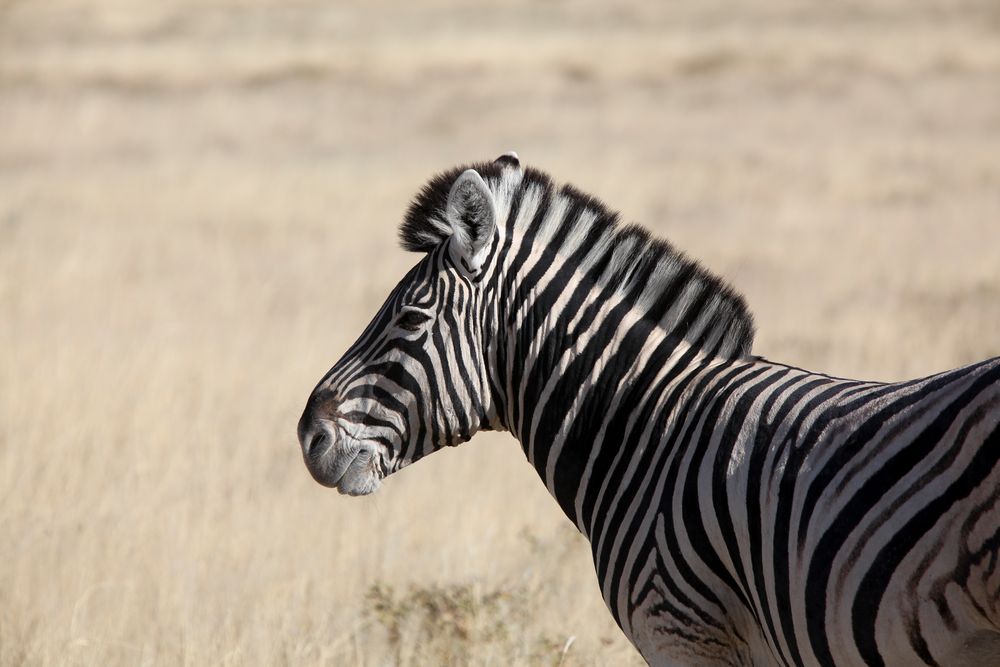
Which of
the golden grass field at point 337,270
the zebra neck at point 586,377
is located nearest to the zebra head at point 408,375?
the zebra neck at point 586,377

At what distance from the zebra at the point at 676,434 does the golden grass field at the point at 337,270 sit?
147 cm

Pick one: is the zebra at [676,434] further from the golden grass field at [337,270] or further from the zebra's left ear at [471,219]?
the golden grass field at [337,270]

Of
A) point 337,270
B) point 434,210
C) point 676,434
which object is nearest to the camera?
point 676,434

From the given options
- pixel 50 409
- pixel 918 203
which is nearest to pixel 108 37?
pixel 918 203

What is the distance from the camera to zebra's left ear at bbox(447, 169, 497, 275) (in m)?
3.05

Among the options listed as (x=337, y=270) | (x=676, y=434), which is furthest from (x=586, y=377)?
(x=337, y=270)

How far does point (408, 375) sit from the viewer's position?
317cm

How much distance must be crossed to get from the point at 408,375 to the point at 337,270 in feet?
30.2

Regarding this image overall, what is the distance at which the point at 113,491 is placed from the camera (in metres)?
6.33

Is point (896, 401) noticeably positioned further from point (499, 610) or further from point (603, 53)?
point (603, 53)

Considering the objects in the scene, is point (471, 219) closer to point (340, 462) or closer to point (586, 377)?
point (586, 377)

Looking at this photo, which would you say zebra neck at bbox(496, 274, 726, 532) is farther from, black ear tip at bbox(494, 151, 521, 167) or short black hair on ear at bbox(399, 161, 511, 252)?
black ear tip at bbox(494, 151, 521, 167)

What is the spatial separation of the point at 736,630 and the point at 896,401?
2.29 ft

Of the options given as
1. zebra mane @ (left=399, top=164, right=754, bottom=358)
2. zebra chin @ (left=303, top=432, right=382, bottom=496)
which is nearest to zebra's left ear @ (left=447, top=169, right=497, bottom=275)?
zebra mane @ (left=399, top=164, right=754, bottom=358)
